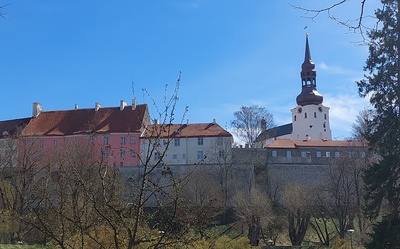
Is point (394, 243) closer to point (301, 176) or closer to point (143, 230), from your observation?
point (143, 230)

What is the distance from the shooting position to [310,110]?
76750 millimetres

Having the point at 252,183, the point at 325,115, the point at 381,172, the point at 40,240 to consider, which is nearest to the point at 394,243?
the point at 381,172

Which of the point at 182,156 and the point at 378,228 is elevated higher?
the point at 182,156

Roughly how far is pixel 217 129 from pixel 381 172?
3190 centimetres

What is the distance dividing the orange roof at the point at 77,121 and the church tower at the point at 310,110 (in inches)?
1294

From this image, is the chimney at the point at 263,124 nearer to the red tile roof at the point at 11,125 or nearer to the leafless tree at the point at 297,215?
the leafless tree at the point at 297,215

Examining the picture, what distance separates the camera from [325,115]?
253 ft

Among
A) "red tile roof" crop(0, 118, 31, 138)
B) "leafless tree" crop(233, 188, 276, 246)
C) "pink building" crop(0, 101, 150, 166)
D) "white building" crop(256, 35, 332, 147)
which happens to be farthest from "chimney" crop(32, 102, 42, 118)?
"white building" crop(256, 35, 332, 147)

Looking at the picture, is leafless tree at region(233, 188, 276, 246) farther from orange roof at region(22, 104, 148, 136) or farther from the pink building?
orange roof at region(22, 104, 148, 136)

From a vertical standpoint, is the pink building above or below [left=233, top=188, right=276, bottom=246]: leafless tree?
above

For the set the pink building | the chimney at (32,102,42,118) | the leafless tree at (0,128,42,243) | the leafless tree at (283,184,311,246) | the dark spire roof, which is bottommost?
the leafless tree at (283,184,311,246)

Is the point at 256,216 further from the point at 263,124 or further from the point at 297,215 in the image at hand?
the point at 263,124

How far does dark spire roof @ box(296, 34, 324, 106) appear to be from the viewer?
7694 centimetres

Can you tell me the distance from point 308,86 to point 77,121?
124ft
